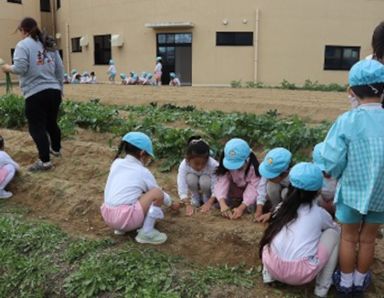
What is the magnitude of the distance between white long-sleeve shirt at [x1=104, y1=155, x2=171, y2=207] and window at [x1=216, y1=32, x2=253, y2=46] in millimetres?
18735

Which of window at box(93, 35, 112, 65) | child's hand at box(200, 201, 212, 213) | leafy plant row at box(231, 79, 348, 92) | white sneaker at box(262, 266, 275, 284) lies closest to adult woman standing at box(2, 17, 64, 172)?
child's hand at box(200, 201, 212, 213)

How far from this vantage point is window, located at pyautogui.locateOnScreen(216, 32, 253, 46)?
21547 mm

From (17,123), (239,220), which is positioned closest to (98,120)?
(17,123)

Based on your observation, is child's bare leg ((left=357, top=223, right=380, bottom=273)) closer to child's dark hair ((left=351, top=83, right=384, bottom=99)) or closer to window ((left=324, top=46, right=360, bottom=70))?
child's dark hair ((left=351, top=83, right=384, bottom=99))

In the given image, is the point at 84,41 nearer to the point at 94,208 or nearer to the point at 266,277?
the point at 94,208

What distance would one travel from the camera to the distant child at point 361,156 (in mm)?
2584

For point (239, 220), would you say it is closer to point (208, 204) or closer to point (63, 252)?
point (208, 204)

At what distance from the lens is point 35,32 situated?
5223 mm

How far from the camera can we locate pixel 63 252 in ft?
11.7

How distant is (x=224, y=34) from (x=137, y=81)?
4.60 meters

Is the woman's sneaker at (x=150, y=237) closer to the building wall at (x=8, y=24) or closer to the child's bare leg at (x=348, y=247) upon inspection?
the child's bare leg at (x=348, y=247)

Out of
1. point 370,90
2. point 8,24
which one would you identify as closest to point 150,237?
point 370,90

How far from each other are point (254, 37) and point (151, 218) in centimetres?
1882

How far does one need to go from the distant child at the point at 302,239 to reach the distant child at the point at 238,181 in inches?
42.4
